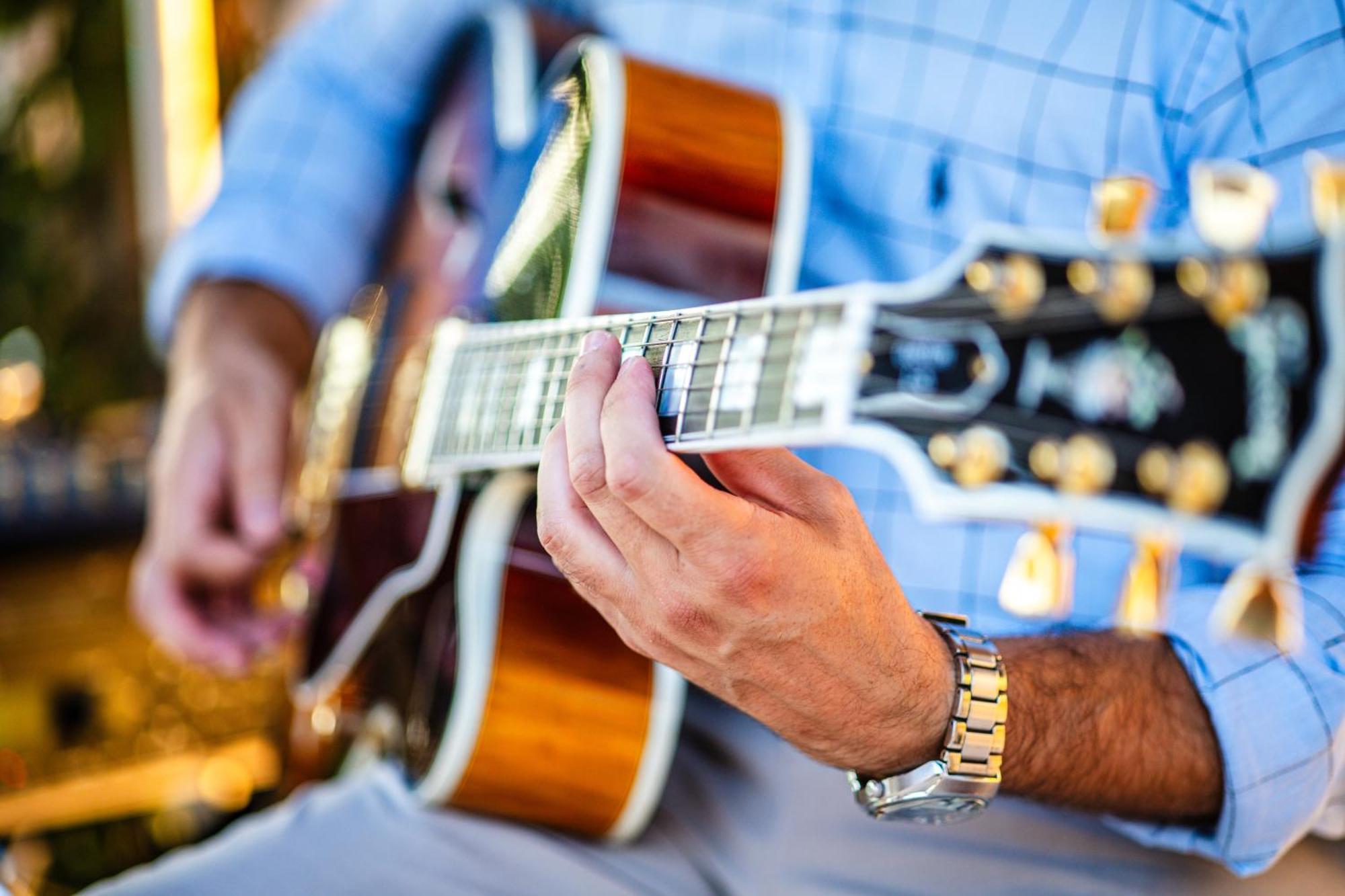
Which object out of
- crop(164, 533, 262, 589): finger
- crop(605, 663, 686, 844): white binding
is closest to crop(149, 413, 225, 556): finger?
crop(164, 533, 262, 589): finger

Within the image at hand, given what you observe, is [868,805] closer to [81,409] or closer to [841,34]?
[841,34]

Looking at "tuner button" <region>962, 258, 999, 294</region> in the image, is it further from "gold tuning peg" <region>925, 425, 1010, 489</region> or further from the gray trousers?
the gray trousers

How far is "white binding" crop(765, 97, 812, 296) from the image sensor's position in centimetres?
64

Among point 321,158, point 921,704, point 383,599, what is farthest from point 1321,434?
point 321,158

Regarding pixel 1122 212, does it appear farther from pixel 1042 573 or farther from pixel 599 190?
pixel 599 190

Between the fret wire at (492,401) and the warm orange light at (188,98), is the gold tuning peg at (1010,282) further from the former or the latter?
the warm orange light at (188,98)

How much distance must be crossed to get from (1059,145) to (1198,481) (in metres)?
0.31

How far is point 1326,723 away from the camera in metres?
0.53

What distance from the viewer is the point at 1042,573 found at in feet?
1.47

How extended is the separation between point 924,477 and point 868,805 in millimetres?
181

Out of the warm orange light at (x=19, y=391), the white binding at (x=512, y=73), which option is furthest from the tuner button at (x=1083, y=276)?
the warm orange light at (x=19, y=391)

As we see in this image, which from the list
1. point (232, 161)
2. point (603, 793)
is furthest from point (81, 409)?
point (603, 793)

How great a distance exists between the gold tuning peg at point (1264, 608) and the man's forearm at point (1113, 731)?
1.9 inches

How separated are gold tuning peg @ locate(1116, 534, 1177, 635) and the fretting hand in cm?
9
